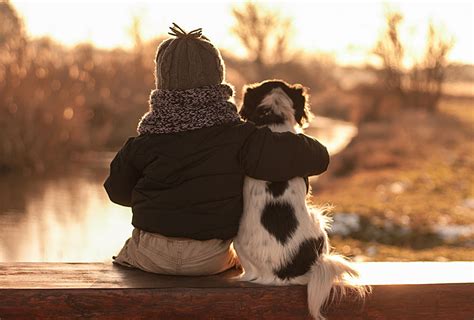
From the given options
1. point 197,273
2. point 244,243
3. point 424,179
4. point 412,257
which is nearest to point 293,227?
point 244,243

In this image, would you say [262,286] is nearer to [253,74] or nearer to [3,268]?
[3,268]

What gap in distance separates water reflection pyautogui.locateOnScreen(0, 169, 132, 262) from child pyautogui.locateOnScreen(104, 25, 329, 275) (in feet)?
12.4

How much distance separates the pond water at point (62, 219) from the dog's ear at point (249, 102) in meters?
3.80

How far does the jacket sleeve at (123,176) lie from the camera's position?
9.57 feet

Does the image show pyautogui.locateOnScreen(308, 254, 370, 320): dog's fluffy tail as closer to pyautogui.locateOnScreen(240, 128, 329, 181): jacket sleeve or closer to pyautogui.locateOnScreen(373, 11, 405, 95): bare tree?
pyautogui.locateOnScreen(240, 128, 329, 181): jacket sleeve

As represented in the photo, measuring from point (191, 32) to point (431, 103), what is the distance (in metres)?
15.9

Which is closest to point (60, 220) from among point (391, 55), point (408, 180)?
point (408, 180)

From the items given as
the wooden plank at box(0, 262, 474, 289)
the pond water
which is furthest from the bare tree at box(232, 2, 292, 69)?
the wooden plank at box(0, 262, 474, 289)

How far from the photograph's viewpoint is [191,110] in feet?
9.27

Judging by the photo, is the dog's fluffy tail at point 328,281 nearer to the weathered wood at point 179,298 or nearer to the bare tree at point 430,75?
the weathered wood at point 179,298

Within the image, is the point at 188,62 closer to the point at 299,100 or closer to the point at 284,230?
the point at 299,100

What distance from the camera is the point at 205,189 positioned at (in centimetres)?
283

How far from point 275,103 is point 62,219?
5313mm

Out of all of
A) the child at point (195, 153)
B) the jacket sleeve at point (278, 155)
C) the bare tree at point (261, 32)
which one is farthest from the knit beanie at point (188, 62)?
the bare tree at point (261, 32)
